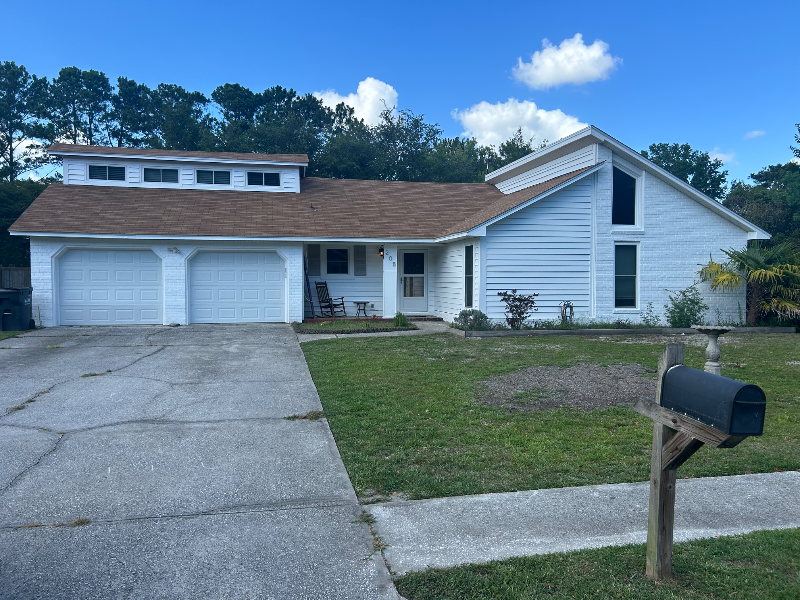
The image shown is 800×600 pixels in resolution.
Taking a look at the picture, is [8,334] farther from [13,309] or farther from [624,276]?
[624,276]

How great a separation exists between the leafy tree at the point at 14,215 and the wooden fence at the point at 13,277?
12.5 ft

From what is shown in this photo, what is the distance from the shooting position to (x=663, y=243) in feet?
50.9

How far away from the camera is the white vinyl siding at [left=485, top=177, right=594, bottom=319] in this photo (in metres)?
14.7

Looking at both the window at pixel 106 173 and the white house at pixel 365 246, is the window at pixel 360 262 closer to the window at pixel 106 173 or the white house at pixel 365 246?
the white house at pixel 365 246

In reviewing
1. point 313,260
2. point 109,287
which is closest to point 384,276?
point 313,260

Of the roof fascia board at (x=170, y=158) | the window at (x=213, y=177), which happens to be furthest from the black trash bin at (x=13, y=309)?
the window at (x=213, y=177)

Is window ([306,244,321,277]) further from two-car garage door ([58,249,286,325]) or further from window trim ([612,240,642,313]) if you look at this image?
window trim ([612,240,642,313])

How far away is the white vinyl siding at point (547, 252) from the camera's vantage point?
48.2ft

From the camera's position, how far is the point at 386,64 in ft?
89.3

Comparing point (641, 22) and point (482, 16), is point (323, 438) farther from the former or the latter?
point (482, 16)

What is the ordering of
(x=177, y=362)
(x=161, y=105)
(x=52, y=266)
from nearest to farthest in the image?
(x=177, y=362) < (x=52, y=266) < (x=161, y=105)

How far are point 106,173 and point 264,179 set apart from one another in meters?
5.03

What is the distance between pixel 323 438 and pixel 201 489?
154 cm

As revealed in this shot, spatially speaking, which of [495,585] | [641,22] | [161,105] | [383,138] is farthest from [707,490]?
[161,105]
